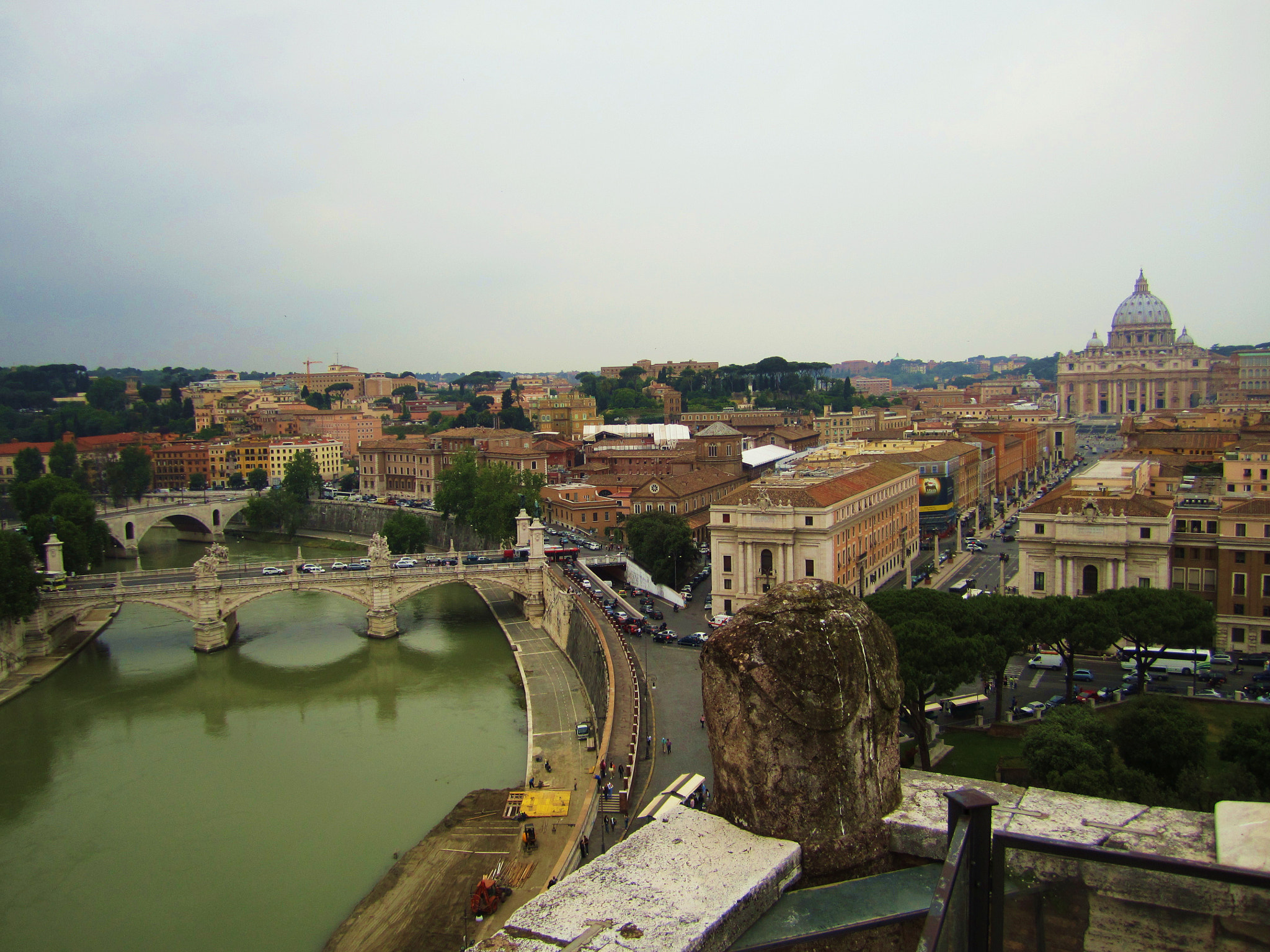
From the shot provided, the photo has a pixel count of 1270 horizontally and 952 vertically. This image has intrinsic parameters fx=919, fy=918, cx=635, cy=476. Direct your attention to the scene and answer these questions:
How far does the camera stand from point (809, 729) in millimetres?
2291

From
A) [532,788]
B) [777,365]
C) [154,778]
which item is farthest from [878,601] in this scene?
[777,365]

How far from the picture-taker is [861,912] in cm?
187

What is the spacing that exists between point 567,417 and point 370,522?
21.0m

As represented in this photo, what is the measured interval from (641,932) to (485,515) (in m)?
26.2

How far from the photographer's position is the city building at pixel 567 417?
54062 mm

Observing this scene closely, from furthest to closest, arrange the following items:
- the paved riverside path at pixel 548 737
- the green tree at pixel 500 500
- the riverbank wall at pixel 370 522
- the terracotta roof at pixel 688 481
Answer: the riverbank wall at pixel 370 522 < the terracotta roof at pixel 688 481 < the green tree at pixel 500 500 < the paved riverside path at pixel 548 737

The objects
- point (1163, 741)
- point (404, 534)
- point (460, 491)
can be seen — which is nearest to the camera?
point (1163, 741)

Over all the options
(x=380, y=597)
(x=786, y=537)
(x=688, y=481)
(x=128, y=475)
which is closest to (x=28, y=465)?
(x=128, y=475)

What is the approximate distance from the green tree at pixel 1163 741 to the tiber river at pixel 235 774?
26.5ft

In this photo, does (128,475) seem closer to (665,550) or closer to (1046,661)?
(665,550)

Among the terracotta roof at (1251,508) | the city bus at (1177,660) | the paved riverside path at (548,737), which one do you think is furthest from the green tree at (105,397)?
the terracotta roof at (1251,508)

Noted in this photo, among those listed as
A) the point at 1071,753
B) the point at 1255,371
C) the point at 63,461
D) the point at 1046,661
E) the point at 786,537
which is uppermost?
the point at 1255,371

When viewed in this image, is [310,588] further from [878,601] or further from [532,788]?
[878,601]

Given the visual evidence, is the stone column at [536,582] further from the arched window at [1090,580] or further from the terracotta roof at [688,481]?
the arched window at [1090,580]
